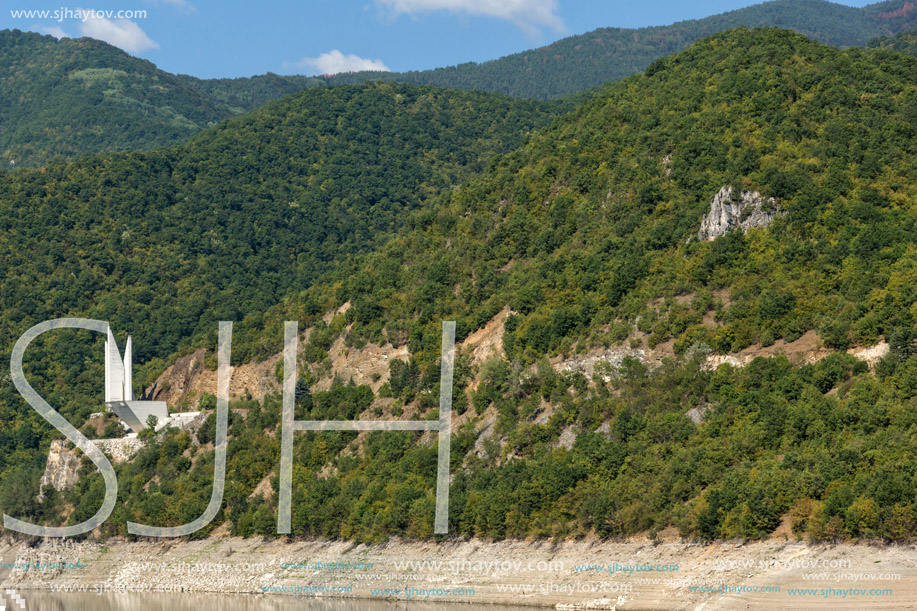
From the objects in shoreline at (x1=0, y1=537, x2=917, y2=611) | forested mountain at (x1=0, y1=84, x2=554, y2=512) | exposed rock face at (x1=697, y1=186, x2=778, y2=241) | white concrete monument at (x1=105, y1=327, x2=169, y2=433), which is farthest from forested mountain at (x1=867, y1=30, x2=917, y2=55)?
shoreline at (x1=0, y1=537, x2=917, y2=611)

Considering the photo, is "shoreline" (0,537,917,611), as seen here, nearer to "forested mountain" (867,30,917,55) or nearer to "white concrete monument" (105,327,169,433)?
"white concrete monument" (105,327,169,433)

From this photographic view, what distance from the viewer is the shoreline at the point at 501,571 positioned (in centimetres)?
4803

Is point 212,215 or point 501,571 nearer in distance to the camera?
point 501,571

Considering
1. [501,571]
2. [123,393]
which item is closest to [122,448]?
[123,393]

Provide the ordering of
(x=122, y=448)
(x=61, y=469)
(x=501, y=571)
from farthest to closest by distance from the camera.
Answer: (x=61, y=469), (x=122, y=448), (x=501, y=571)

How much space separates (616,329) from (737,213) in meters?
10.2

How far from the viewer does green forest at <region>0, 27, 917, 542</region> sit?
188ft

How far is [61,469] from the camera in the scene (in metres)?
85.8

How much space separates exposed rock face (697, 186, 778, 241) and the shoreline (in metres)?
22.2

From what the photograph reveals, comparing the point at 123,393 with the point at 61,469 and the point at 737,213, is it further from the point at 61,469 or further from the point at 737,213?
the point at 737,213

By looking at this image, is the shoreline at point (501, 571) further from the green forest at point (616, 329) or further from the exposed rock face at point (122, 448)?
the exposed rock face at point (122, 448)

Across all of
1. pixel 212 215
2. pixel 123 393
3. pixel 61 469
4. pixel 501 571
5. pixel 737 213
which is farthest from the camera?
pixel 212 215

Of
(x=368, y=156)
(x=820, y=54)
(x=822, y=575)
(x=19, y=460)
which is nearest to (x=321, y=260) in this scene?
(x=368, y=156)

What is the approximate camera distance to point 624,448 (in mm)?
62094
